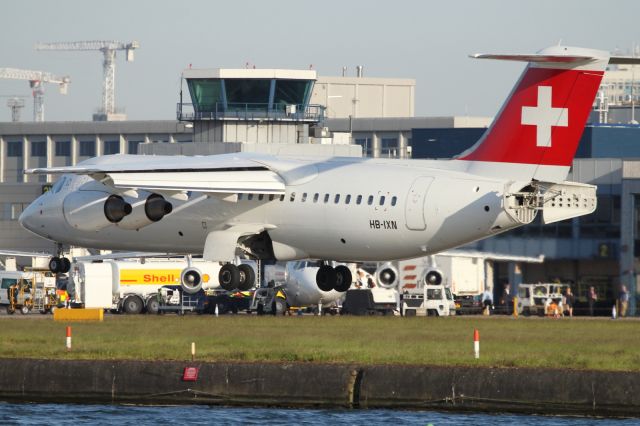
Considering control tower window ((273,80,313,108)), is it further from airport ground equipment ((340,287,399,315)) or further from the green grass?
the green grass

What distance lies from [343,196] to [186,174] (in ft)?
17.3

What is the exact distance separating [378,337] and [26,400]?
12.6 meters

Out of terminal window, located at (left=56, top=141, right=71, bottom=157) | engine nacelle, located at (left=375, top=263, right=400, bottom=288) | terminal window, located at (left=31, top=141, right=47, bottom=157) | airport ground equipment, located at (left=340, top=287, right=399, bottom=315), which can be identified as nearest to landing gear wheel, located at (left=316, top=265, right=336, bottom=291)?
airport ground equipment, located at (left=340, top=287, right=399, bottom=315)

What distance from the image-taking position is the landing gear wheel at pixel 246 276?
52000mm

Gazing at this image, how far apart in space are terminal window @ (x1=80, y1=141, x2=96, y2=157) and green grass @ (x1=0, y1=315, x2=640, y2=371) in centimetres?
9182

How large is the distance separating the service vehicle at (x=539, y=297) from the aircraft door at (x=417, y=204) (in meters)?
27.1

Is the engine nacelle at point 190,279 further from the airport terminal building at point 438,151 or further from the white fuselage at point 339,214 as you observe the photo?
the white fuselage at point 339,214

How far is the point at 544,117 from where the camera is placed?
45844mm

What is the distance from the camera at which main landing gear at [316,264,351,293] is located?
53188mm

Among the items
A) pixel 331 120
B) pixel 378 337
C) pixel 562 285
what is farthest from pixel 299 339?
pixel 331 120

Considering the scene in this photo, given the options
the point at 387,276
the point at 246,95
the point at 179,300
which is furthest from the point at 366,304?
the point at 246,95

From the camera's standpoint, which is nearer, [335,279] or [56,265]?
[335,279]

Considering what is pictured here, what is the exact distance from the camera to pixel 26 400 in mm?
35781

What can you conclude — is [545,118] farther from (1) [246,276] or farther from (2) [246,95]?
(2) [246,95]
